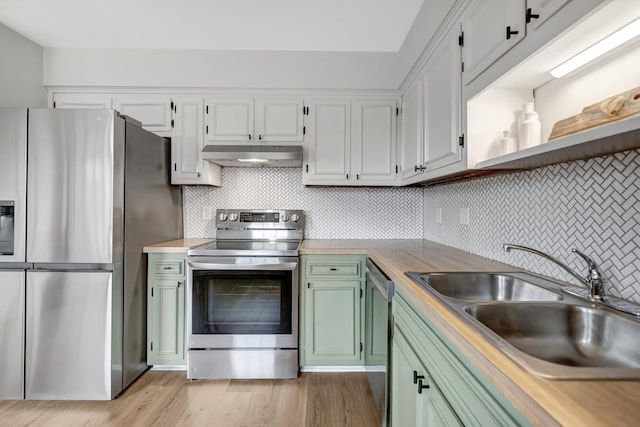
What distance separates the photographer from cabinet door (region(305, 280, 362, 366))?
2307 millimetres

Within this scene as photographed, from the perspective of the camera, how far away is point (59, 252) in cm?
195

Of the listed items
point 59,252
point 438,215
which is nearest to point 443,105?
point 438,215

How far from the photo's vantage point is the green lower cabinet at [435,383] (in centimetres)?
67

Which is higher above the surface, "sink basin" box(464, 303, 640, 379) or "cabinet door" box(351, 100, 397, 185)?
"cabinet door" box(351, 100, 397, 185)

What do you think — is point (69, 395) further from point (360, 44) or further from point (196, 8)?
point (360, 44)

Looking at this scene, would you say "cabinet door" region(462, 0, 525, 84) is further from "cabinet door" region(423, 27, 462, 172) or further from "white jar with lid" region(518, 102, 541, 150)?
"white jar with lid" region(518, 102, 541, 150)

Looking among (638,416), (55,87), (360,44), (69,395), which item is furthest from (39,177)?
(638,416)

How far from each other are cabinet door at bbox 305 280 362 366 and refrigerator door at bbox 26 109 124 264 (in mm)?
1322

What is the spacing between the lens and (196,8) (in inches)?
80.5

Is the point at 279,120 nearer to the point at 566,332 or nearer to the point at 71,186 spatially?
the point at 71,186

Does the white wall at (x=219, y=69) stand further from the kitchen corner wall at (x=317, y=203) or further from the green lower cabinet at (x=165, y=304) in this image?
the green lower cabinet at (x=165, y=304)

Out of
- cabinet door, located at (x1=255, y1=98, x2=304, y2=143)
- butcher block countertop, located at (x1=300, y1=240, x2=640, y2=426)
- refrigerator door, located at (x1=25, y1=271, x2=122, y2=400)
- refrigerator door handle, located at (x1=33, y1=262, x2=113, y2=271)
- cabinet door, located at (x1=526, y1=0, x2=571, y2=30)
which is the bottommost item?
refrigerator door, located at (x1=25, y1=271, x2=122, y2=400)

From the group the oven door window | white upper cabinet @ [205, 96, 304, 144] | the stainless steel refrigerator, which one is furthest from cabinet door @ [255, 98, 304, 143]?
the oven door window

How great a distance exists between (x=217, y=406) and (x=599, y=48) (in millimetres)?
2371
